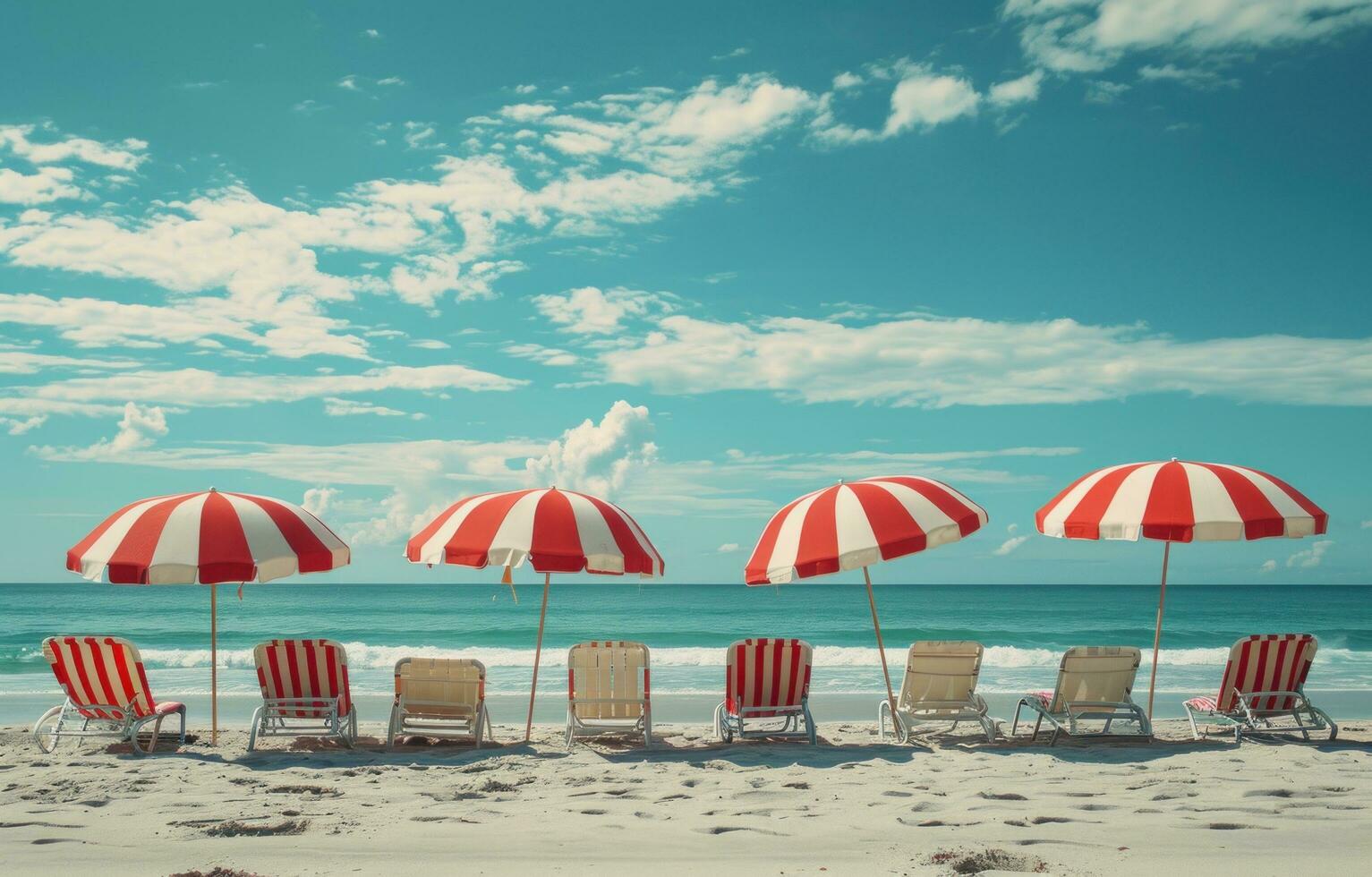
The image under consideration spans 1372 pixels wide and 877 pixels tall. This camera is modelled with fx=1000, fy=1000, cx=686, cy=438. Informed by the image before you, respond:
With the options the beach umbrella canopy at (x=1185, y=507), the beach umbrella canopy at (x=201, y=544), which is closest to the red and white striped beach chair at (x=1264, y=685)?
the beach umbrella canopy at (x=1185, y=507)

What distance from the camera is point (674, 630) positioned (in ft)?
118

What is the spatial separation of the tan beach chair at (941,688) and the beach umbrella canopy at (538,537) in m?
2.28

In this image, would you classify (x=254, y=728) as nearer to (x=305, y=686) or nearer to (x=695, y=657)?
(x=305, y=686)

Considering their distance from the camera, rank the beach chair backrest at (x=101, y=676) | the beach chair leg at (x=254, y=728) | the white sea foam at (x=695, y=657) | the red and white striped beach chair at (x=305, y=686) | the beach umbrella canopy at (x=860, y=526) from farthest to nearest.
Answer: the white sea foam at (x=695, y=657) < the red and white striped beach chair at (x=305, y=686) < the beach chair leg at (x=254, y=728) < the beach chair backrest at (x=101, y=676) < the beach umbrella canopy at (x=860, y=526)

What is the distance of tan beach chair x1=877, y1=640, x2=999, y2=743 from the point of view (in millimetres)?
8109

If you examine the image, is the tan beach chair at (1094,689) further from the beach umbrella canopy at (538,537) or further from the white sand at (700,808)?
the beach umbrella canopy at (538,537)

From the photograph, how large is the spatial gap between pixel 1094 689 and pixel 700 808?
12.8 ft

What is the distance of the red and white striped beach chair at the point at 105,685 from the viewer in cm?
762

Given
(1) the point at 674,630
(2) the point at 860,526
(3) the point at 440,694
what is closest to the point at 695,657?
(1) the point at 674,630

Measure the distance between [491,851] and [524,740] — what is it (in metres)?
3.76

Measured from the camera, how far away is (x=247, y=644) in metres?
31.2

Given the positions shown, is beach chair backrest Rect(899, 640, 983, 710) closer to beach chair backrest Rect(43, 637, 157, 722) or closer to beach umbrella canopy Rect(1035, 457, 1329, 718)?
beach umbrella canopy Rect(1035, 457, 1329, 718)

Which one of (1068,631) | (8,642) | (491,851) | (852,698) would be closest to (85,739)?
(491,851)

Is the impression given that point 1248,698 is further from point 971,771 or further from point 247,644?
point 247,644
